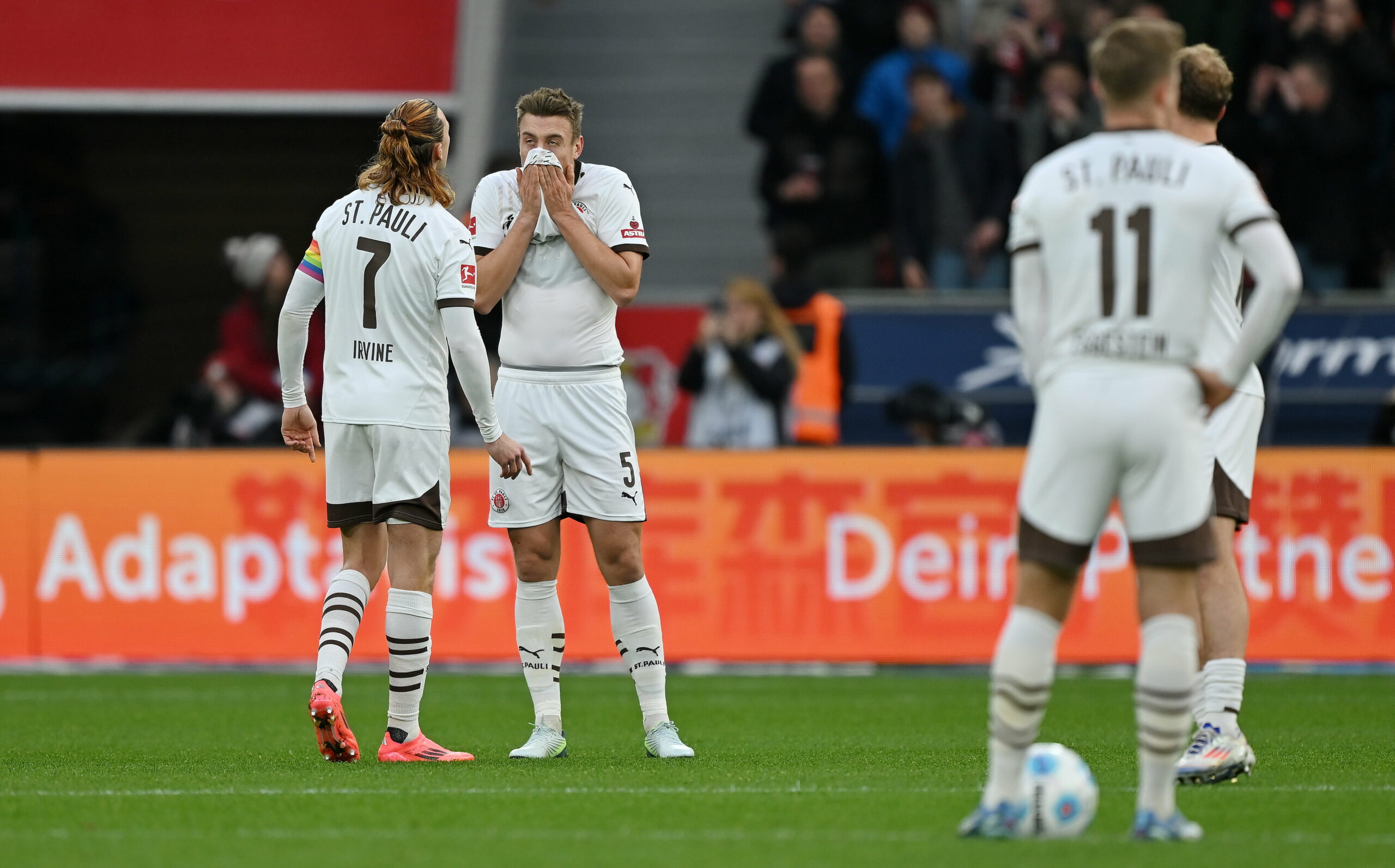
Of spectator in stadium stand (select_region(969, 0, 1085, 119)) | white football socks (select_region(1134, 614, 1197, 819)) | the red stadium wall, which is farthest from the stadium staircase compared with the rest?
white football socks (select_region(1134, 614, 1197, 819))

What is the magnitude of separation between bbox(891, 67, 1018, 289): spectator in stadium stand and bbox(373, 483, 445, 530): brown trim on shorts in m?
8.34

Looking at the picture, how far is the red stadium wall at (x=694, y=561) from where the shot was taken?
12.1 meters

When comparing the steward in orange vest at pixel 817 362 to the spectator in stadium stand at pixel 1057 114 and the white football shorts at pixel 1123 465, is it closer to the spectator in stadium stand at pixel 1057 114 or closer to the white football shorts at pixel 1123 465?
the spectator in stadium stand at pixel 1057 114

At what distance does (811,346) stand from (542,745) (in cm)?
664

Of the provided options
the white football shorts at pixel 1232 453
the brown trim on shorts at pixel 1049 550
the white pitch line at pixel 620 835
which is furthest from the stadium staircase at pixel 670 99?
the brown trim on shorts at pixel 1049 550

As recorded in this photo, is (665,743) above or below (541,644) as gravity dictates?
below

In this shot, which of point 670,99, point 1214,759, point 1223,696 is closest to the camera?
point 1214,759

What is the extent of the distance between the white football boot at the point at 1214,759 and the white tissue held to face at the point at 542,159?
118 inches

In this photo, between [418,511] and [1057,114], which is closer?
[418,511]

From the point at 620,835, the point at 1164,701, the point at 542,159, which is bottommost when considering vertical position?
the point at 620,835

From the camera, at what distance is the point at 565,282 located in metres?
7.47

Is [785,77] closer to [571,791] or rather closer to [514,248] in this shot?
[514,248]

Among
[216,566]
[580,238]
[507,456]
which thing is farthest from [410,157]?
[216,566]

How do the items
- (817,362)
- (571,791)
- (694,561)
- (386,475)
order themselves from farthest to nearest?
1. (817,362)
2. (694,561)
3. (386,475)
4. (571,791)
